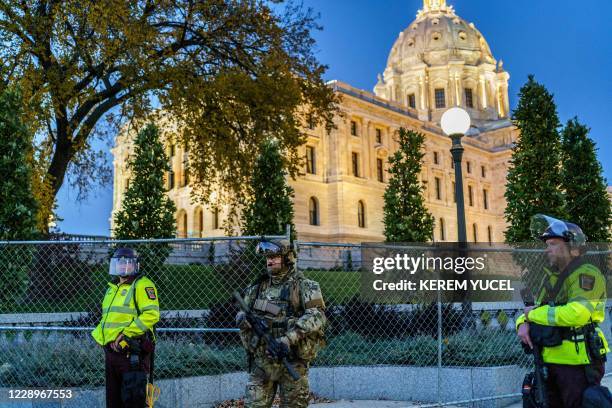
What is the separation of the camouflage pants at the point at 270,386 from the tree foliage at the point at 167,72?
36.6 ft

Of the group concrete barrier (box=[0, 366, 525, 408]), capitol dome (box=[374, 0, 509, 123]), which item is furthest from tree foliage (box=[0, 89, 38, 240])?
capitol dome (box=[374, 0, 509, 123])

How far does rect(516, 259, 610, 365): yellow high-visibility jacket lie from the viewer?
4000 millimetres

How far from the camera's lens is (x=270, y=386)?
4.69 metres

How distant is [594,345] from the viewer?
4039 millimetres

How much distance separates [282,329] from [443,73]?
299ft

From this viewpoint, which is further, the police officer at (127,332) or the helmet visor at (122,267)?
the helmet visor at (122,267)

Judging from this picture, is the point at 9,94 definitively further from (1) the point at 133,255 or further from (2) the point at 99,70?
(1) the point at 133,255

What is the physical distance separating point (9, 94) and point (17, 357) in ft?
24.9

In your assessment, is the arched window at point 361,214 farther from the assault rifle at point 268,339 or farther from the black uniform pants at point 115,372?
the assault rifle at point 268,339

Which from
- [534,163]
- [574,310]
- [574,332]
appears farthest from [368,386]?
[534,163]

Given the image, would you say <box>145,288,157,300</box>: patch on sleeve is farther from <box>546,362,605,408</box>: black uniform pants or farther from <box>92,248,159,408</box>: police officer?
<box>546,362,605,408</box>: black uniform pants

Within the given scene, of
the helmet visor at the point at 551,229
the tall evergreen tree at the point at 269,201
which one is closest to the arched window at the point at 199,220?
the tall evergreen tree at the point at 269,201

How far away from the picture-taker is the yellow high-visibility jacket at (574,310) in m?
4.00

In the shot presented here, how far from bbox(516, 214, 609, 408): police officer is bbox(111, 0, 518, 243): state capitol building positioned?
29.4m
